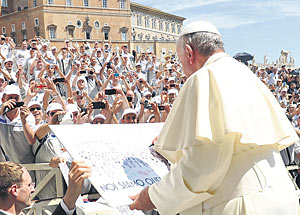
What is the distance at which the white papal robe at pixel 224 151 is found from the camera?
2.39m

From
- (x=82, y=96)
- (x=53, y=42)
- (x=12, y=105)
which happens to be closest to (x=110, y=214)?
(x=12, y=105)

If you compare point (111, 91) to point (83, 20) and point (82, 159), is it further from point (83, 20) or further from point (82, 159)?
point (83, 20)

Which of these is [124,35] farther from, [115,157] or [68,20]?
[115,157]

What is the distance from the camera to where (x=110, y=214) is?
386 centimetres

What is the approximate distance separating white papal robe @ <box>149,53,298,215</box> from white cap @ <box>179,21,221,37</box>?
8.9 inches

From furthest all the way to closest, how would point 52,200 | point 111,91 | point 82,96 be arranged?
point 82,96 → point 111,91 → point 52,200

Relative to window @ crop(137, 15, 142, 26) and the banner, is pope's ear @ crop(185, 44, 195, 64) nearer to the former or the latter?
the banner

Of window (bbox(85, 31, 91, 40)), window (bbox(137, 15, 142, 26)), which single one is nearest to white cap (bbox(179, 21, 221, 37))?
window (bbox(85, 31, 91, 40))

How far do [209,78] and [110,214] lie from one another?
1923 millimetres

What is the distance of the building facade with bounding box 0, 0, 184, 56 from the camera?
62.3 meters

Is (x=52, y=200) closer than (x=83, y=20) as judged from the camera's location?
Yes

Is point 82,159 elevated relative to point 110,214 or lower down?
elevated

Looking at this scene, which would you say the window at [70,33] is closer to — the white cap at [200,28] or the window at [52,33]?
the window at [52,33]

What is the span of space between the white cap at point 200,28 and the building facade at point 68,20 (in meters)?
58.7
